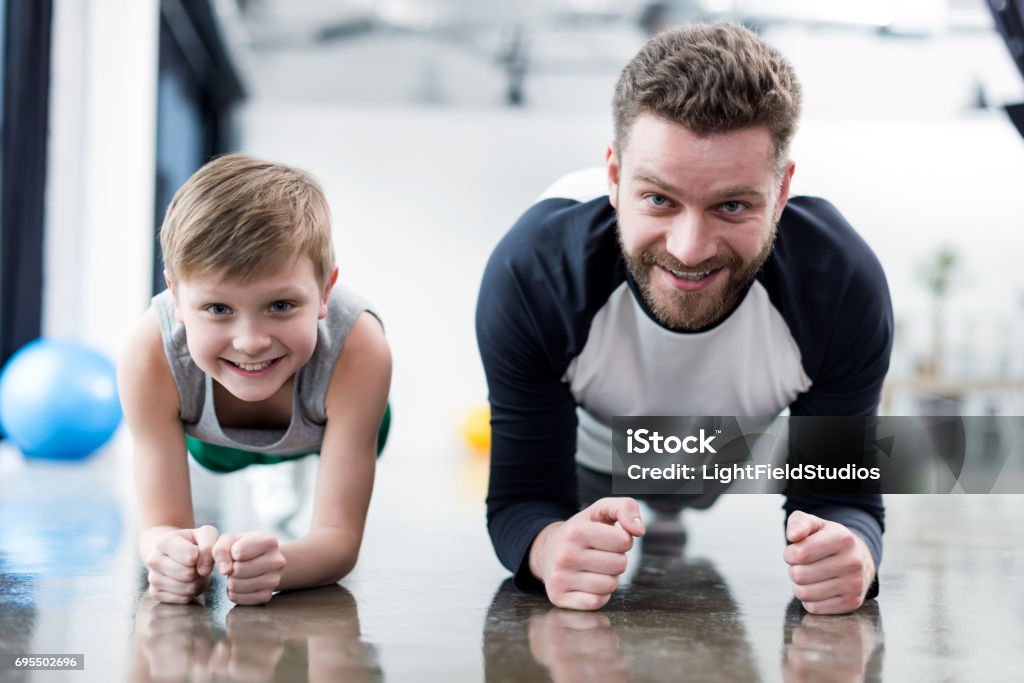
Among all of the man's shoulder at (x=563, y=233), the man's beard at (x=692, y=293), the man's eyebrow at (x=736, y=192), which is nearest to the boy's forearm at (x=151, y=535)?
the man's shoulder at (x=563, y=233)

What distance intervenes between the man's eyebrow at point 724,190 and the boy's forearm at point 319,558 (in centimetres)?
66

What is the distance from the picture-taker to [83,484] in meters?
2.81

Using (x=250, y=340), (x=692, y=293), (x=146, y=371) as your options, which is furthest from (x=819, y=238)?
(x=146, y=371)

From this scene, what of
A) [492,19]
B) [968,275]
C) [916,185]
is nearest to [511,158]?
[492,19]

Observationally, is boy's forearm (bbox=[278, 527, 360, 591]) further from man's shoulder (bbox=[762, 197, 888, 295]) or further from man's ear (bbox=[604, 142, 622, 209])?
man's shoulder (bbox=[762, 197, 888, 295])

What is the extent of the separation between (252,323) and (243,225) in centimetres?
13

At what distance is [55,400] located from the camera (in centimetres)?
334

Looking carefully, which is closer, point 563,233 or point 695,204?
point 695,204

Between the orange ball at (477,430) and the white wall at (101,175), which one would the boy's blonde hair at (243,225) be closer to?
the white wall at (101,175)

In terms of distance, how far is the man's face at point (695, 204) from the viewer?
122 cm

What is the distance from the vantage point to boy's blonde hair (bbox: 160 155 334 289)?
129cm

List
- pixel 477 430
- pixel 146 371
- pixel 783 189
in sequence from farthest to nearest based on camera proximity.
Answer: pixel 477 430
pixel 146 371
pixel 783 189

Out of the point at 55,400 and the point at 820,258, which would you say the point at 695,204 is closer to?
the point at 820,258

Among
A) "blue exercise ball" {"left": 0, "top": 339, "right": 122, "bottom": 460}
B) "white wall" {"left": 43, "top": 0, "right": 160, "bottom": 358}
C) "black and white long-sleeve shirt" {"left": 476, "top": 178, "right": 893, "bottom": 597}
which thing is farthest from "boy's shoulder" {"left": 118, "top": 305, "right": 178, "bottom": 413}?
"white wall" {"left": 43, "top": 0, "right": 160, "bottom": 358}
